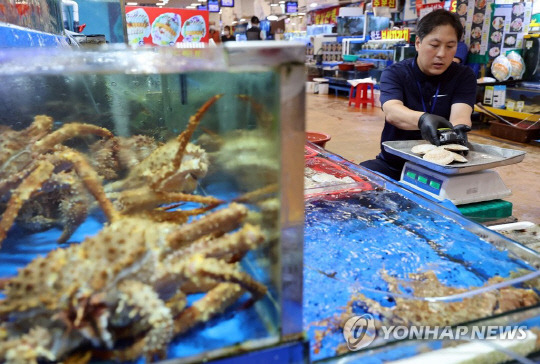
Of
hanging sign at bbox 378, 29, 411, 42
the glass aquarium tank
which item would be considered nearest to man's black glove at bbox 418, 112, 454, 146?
the glass aquarium tank

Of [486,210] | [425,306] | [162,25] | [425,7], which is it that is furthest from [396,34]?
[425,306]

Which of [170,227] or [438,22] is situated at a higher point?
[438,22]

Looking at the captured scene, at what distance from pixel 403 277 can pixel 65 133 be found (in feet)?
3.44

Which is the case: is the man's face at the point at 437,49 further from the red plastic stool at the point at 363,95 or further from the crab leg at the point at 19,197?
the red plastic stool at the point at 363,95

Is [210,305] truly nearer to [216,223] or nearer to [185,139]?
[216,223]

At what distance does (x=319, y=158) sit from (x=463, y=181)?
2.48 ft

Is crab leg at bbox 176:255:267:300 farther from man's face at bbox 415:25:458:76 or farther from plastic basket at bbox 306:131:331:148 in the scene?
plastic basket at bbox 306:131:331:148

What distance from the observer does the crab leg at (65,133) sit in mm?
1145

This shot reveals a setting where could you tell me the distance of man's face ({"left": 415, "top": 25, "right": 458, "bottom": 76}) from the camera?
2.51 meters

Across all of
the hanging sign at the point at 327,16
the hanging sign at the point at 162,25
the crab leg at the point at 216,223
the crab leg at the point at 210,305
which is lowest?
the crab leg at the point at 210,305

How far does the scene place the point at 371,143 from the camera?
6023 millimetres

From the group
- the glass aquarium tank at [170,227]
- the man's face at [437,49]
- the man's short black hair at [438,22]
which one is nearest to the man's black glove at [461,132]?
the man's face at [437,49]

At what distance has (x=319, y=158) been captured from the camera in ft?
7.45

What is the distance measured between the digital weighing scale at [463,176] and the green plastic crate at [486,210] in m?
0.04
